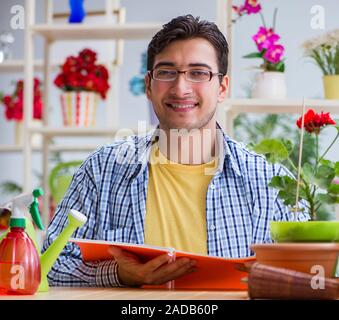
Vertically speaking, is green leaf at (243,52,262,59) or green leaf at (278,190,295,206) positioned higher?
green leaf at (243,52,262,59)

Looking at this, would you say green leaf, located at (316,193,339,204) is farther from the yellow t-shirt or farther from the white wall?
the white wall

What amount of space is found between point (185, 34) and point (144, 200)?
47 cm

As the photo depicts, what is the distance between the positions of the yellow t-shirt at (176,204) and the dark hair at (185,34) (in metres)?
0.28

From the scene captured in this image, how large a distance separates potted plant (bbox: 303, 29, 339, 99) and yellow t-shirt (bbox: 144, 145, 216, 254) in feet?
2.95

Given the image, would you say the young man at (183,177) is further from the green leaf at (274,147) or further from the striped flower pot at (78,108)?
the striped flower pot at (78,108)

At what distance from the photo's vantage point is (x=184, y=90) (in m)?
2.13

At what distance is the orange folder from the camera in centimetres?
153

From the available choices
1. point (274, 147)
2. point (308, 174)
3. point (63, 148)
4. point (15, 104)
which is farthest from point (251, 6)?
point (15, 104)

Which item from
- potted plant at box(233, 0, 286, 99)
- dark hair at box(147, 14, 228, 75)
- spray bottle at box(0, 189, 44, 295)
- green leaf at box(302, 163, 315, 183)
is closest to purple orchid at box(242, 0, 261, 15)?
potted plant at box(233, 0, 286, 99)

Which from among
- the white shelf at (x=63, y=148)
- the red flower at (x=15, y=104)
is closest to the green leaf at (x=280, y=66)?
the white shelf at (x=63, y=148)

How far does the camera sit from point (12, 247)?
1.32 m

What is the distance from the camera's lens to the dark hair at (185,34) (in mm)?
2139
